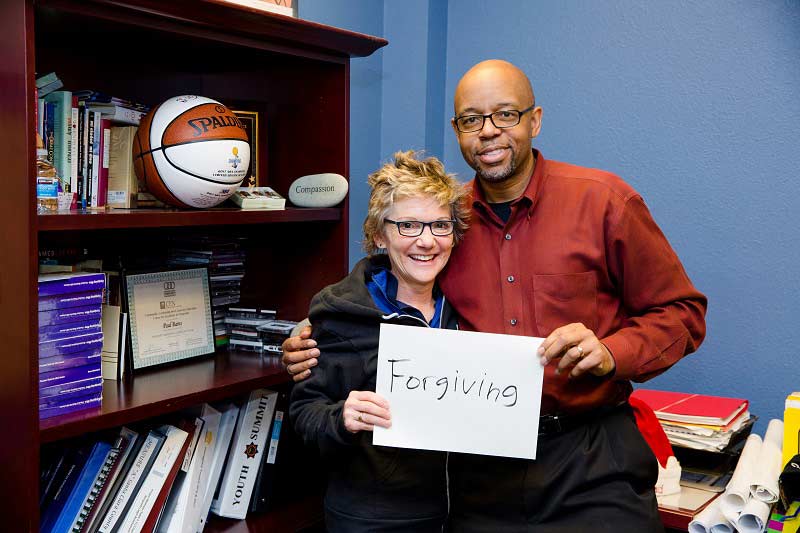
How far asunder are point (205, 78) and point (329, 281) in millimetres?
617

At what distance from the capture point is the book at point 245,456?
1.82 meters

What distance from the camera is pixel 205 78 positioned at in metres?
2.01

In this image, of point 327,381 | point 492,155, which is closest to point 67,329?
point 327,381

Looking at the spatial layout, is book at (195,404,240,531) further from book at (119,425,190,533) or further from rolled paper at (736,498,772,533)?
rolled paper at (736,498,772,533)

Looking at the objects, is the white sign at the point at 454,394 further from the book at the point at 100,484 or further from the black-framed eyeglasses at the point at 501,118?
the book at the point at 100,484

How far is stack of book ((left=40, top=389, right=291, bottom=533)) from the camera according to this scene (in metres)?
1.54

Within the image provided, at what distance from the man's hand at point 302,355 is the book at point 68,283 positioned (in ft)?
1.27

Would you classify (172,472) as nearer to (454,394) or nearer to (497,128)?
(454,394)

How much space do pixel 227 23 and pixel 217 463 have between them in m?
0.98

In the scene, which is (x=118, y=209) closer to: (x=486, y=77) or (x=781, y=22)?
(x=486, y=77)

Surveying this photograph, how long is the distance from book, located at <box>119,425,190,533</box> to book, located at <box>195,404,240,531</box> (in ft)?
0.43

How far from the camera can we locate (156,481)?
1.61 metres

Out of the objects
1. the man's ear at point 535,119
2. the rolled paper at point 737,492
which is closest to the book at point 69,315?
the man's ear at point 535,119

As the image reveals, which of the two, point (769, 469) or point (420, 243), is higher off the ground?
point (420, 243)
